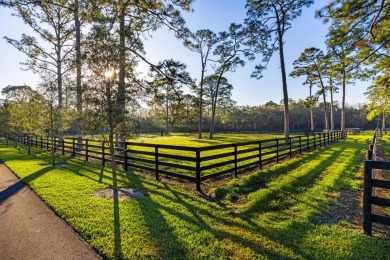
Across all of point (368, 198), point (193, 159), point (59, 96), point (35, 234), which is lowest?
point (35, 234)

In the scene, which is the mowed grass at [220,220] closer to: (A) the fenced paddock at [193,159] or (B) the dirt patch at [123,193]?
(B) the dirt patch at [123,193]

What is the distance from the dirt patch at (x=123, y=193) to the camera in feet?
20.1

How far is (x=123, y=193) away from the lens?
641 cm

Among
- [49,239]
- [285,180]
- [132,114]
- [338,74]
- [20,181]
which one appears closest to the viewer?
[49,239]

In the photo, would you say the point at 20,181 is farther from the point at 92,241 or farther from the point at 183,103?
the point at 183,103

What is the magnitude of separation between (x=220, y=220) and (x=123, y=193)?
3177mm

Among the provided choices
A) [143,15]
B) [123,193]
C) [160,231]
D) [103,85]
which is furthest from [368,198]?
[143,15]

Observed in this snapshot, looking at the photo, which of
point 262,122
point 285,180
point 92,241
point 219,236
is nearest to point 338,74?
point 285,180

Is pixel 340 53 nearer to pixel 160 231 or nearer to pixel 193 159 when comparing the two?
pixel 193 159

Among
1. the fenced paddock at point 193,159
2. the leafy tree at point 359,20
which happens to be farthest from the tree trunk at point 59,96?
the leafy tree at point 359,20

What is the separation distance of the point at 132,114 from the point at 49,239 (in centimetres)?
362

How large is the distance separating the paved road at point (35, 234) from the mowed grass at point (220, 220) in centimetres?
19

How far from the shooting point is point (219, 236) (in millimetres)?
3836

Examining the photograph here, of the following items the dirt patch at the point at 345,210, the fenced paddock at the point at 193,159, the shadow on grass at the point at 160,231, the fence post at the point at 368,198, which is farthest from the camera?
the fenced paddock at the point at 193,159
